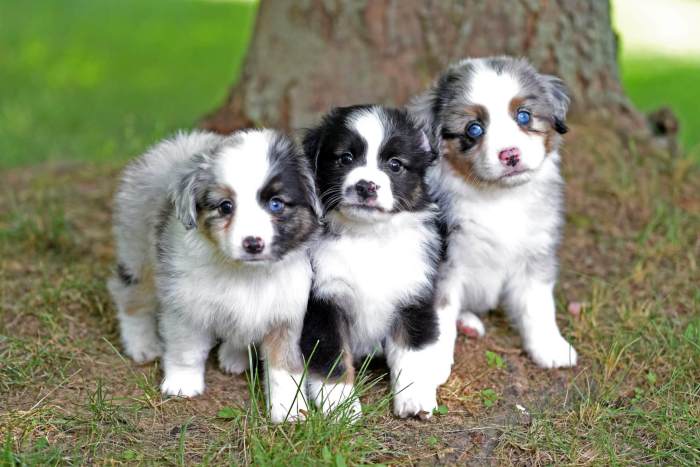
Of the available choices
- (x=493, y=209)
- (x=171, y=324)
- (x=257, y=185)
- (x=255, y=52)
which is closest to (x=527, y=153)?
(x=493, y=209)

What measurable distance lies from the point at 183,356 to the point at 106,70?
11329 millimetres

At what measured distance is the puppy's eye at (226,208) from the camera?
389cm

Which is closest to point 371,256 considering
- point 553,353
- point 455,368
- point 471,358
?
point 455,368

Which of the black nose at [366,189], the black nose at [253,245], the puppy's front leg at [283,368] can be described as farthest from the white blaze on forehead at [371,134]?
the puppy's front leg at [283,368]

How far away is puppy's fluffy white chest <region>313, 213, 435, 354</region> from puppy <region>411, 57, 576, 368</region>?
387 millimetres

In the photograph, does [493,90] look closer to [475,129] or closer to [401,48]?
[475,129]

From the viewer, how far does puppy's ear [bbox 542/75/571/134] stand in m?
4.61

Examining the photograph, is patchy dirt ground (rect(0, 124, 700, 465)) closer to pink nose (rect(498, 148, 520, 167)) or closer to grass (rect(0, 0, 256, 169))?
pink nose (rect(498, 148, 520, 167))

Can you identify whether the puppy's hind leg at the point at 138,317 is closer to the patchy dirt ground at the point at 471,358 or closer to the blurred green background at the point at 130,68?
the patchy dirt ground at the point at 471,358

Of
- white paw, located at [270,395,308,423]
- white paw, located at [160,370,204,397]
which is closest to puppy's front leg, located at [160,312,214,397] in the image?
white paw, located at [160,370,204,397]

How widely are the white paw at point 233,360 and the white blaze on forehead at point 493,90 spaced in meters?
1.92

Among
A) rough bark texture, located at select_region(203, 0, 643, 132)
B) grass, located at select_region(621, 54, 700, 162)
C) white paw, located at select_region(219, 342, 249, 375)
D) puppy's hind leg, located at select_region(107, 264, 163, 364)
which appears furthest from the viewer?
grass, located at select_region(621, 54, 700, 162)

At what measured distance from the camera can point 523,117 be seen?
4.45 m

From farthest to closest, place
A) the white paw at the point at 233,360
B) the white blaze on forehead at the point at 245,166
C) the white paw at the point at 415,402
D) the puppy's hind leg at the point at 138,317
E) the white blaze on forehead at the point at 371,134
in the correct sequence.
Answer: the puppy's hind leg at the point at 138,317 → the white paw at the point at 233,360 → the white paw at the point at 415,402 → the white blaze on forehead at the point at 371,134 → the white blaze on forehead at the point at 245,166
